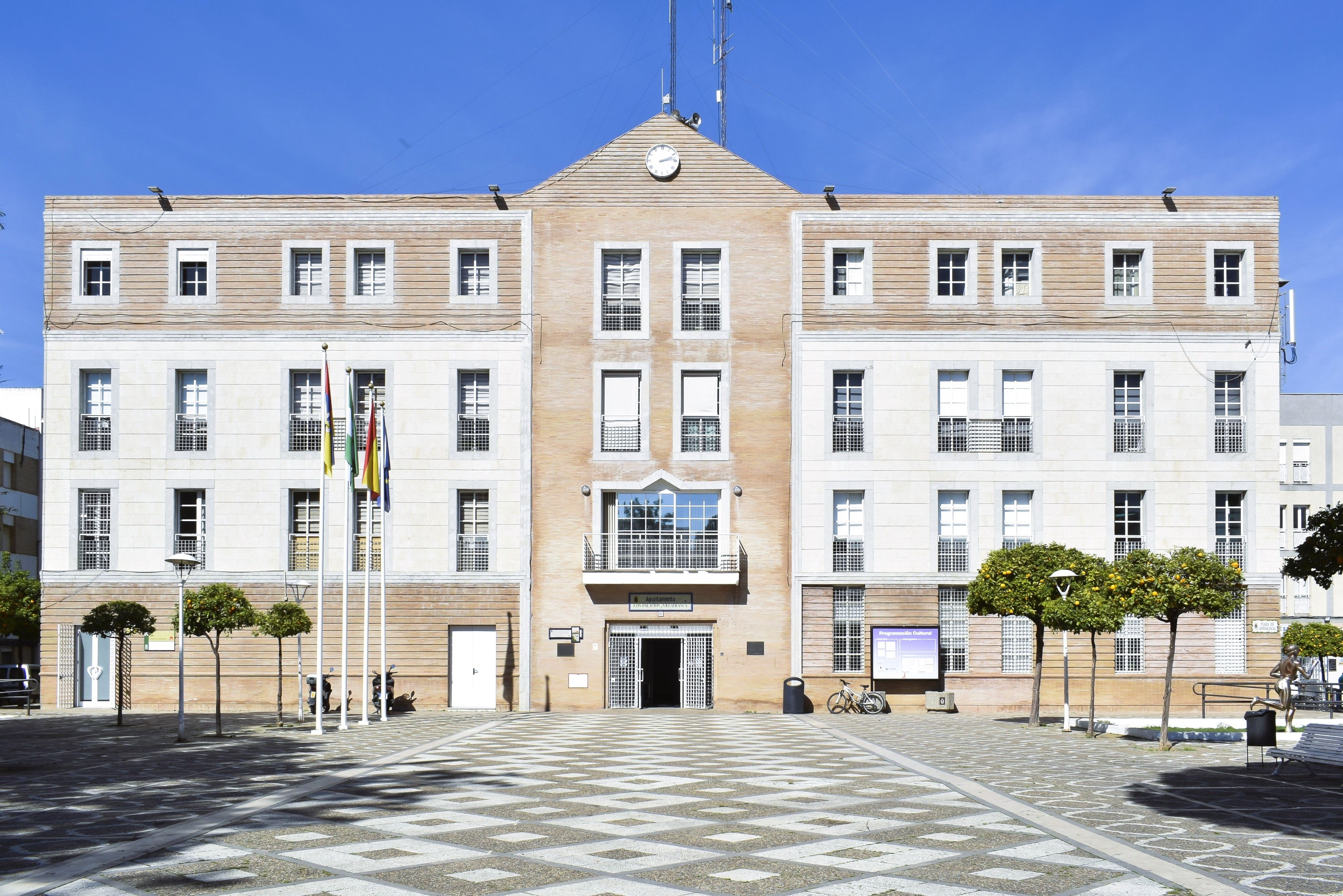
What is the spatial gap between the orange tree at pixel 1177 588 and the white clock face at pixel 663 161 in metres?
19.7

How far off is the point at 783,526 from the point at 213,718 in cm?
1666

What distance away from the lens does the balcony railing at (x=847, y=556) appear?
3731cm

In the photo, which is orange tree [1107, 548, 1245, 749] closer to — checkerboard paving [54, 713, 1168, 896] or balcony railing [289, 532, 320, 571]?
checkerboard paving [54, 713, 1168, 896]

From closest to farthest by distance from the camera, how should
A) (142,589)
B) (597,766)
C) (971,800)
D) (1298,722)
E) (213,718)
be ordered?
(971,800)
(597,766)
(1298,722)
(213,718)
(142,589)

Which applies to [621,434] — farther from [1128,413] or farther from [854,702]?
[1128,413]

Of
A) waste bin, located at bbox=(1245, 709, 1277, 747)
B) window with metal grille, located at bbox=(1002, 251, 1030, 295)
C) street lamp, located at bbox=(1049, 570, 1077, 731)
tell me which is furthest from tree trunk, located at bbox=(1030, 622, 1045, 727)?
window with metal grille, located at bbox=(1002, 251, 1030, 295)

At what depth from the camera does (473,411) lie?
38.0 metres

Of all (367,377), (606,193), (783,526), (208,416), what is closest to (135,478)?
(208,416)

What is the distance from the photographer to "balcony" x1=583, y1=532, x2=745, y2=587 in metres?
36.8

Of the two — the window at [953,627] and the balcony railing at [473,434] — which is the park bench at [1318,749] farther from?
the balcony railing at [473,434]

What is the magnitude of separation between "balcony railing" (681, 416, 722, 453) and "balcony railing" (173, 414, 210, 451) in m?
14.2

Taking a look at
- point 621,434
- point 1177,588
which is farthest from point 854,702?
point 1177,588

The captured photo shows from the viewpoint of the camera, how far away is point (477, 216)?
38094 mm

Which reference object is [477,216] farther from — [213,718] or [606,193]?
[213,718]
